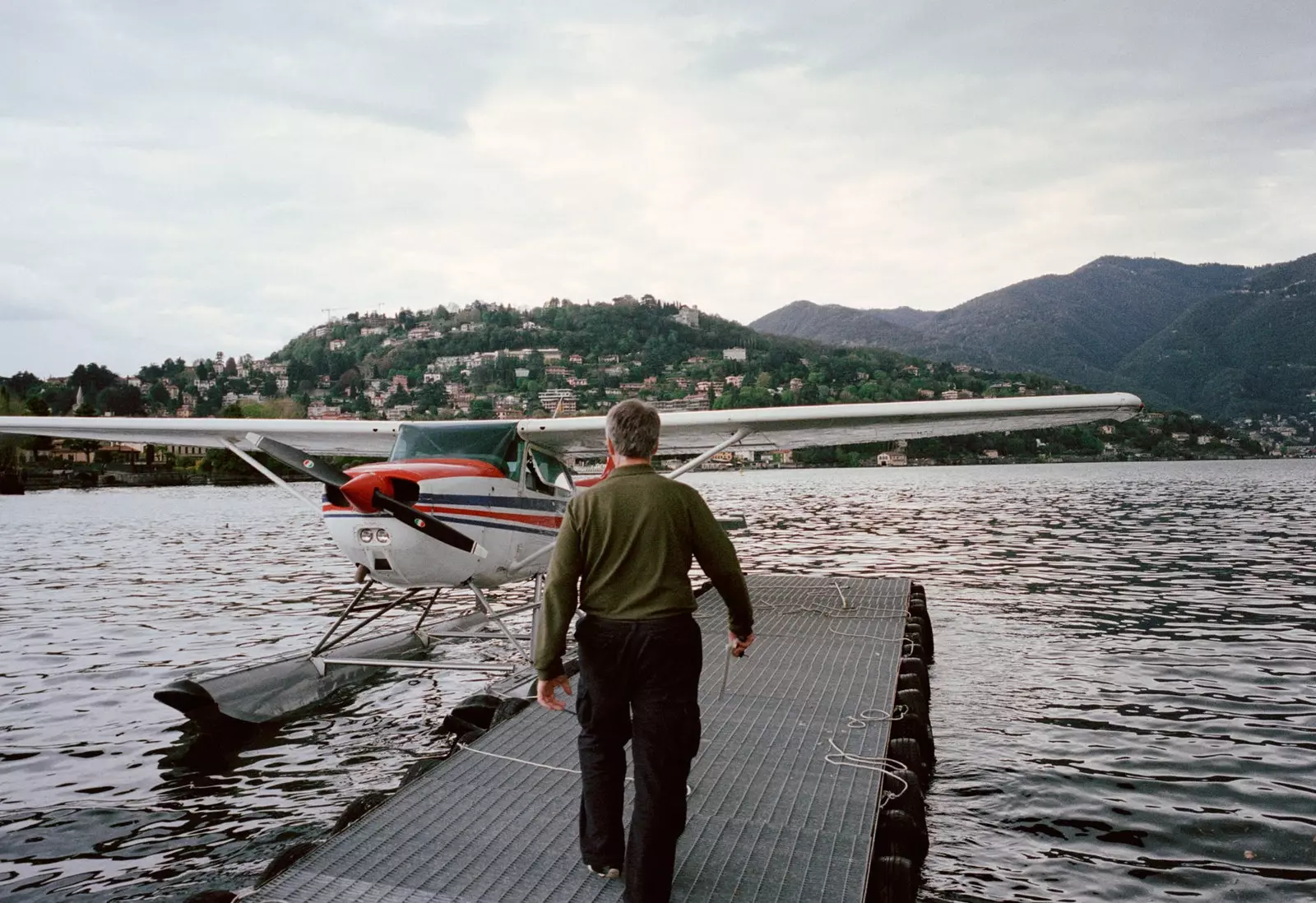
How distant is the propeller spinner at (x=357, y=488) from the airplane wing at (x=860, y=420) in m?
1.96

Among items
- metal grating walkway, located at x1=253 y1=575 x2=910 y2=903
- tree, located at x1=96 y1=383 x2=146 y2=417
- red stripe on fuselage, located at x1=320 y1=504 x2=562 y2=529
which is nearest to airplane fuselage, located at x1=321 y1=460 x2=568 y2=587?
red stripe on fuselage, located at x1=320 y1=504 x2=562 y2=529

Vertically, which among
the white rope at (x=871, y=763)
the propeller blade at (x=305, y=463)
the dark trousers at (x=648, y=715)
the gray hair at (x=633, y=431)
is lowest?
the white rope at (x=871, y=763)

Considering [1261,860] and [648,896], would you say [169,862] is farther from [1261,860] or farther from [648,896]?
[1261,860]

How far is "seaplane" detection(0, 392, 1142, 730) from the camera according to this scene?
6.99 meters

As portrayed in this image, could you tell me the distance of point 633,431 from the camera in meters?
3.35

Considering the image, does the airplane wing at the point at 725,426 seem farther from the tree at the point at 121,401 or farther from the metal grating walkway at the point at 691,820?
the tree at the point at 121,401

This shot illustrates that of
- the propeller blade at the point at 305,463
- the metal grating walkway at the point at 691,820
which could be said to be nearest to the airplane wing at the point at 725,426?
the propeller blade at the point at 305,463

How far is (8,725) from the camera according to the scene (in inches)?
317

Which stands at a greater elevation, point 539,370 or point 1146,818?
point 539,370

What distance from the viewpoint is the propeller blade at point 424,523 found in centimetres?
676

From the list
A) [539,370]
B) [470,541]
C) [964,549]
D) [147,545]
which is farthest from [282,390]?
[470,541]

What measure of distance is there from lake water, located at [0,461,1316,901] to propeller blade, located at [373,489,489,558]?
1725 mm

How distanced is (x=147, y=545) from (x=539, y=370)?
102m

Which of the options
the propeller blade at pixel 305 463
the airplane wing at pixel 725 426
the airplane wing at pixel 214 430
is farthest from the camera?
the airplane wing at pixel 214 430
